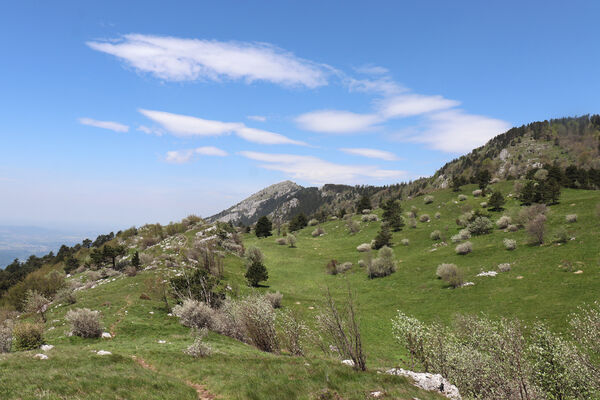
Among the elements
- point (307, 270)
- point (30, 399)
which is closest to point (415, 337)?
point (30, 399)

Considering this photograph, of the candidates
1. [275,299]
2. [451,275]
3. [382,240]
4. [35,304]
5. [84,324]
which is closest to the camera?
[84,324]

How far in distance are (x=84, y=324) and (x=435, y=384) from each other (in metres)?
27.9

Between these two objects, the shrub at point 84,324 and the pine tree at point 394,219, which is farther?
the pine tree at point 394,219

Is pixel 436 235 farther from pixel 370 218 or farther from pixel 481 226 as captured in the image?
pixel 370 218

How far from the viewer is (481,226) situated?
60.3 metres

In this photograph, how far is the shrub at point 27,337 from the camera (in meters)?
21.2

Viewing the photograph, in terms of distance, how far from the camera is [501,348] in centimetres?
1703

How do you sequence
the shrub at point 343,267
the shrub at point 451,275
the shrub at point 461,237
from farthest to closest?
the shrub at point 343,267
the shrub at point 461,237
the shrub at point 451,275

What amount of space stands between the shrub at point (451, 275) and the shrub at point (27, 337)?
1820 inches

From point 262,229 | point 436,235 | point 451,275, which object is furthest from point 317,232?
point 451,275

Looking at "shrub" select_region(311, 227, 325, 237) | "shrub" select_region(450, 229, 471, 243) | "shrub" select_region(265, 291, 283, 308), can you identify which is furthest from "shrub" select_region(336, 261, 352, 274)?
"shrub" select_region(311, 227, 325, 237)

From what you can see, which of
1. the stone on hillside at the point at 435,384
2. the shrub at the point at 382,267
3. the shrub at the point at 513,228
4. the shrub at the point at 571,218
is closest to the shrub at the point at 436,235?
the shrub at the point at 513,228

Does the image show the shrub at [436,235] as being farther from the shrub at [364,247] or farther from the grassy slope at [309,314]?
the shrub at [364,247]

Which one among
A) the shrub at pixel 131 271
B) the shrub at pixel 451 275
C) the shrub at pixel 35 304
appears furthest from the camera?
the shrub at pixel 131 271
